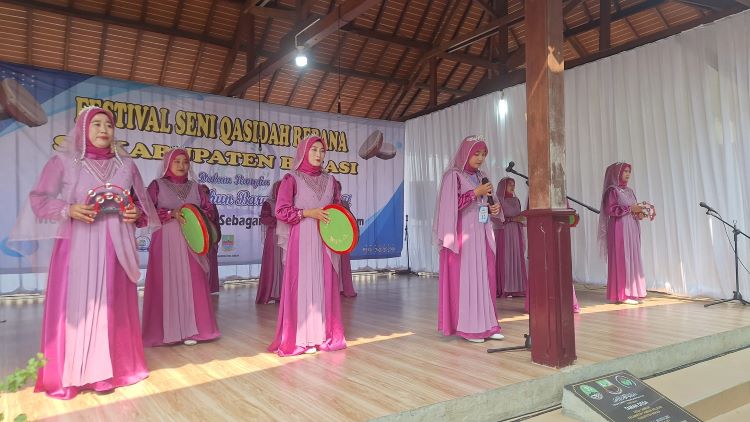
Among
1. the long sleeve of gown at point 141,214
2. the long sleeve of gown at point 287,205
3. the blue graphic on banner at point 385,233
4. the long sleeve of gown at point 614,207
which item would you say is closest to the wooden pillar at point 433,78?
the blue graphic on banner at point 385,233

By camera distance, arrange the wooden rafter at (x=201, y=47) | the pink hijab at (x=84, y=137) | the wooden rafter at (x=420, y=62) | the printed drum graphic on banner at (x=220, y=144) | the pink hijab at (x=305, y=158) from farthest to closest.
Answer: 1. the wooden rafter at (x=420, y=62)
2. the wooden rafter at (x=201, y=47)
3. the printed drum graphic on banner at (x=220, y=144)
4. the pink hijab at (x=305, y=158)
5. the pink hijab at (x=84, y=137)

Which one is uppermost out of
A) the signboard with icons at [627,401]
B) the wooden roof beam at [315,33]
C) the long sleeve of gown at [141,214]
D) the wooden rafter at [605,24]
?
the wooden rafter at [605,24]

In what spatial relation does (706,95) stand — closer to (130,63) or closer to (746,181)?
(746,181)

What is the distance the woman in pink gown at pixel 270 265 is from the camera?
617cm

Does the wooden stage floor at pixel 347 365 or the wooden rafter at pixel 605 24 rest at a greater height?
the wooden rafter at pixel 605 24

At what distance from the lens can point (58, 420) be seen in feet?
7.38

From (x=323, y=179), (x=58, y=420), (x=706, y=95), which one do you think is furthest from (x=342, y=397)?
(x=706, y=95)

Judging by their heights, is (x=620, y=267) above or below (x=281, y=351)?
above

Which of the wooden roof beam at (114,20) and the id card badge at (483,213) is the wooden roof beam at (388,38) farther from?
the id card badge at (483,213)

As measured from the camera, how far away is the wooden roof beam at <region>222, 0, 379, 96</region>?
571 centimetres

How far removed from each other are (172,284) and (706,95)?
6149 mm

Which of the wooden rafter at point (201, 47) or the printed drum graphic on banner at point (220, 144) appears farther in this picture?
the wooden rafter at point (201, 47)

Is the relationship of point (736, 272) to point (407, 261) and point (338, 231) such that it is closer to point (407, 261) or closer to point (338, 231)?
point (338, 231)

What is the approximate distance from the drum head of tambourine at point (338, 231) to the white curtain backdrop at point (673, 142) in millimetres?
4170
